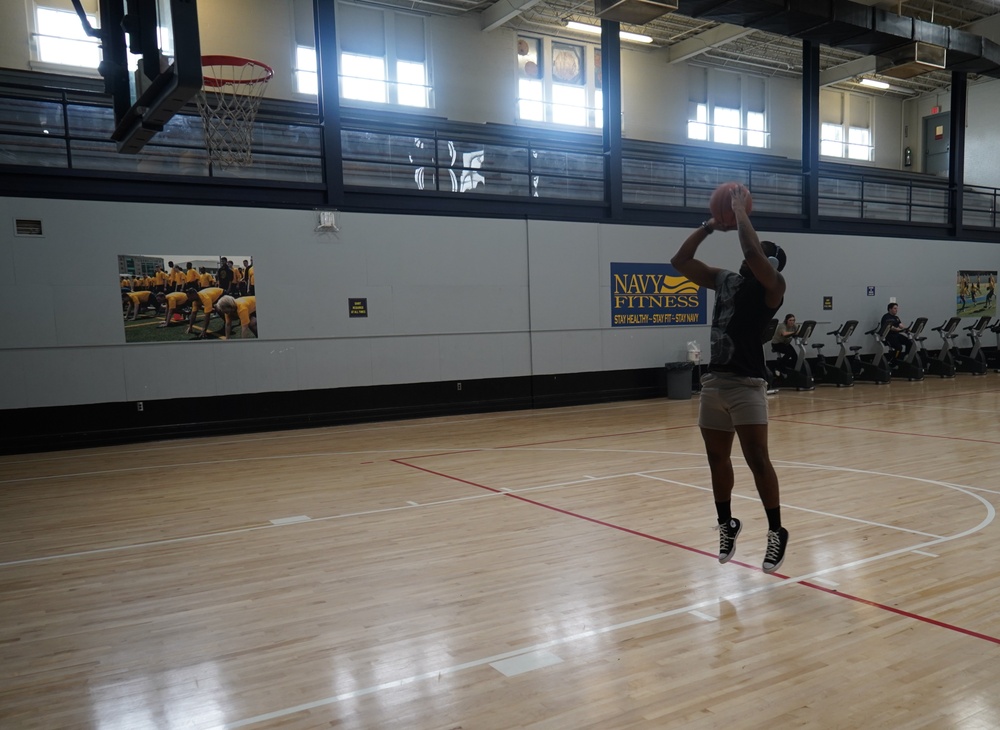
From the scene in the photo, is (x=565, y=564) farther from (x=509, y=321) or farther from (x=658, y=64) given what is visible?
(x=658, y=64)

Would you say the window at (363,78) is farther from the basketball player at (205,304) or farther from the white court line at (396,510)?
the white court line at (396,510)

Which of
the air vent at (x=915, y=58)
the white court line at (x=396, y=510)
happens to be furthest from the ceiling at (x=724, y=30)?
the white court line at (x=396, y=510)

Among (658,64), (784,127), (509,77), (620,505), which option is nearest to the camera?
(620,505)

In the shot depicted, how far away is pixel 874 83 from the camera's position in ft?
68.6

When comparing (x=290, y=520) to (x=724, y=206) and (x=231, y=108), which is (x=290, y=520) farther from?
(x=231, y=108)

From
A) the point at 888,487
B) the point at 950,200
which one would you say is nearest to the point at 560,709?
the point at 888,487

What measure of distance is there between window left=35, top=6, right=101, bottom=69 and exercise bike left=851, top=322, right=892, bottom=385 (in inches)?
583

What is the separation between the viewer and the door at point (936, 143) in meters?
21.5

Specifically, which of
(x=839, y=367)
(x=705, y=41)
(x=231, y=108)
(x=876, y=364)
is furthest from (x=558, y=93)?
(x=231, y=108)

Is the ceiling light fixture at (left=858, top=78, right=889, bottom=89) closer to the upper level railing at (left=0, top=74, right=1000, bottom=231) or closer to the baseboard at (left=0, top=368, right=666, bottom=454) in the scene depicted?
the upper level railing at (left=0, top=74, right=1000, bottom=231)

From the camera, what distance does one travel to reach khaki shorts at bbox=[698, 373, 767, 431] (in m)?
3.35

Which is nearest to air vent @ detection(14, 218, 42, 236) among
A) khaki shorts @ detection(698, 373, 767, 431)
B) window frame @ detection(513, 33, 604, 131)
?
khaki shorts @ detection(698, 373, 767, 431)

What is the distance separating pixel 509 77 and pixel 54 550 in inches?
572

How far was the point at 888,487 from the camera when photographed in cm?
548
